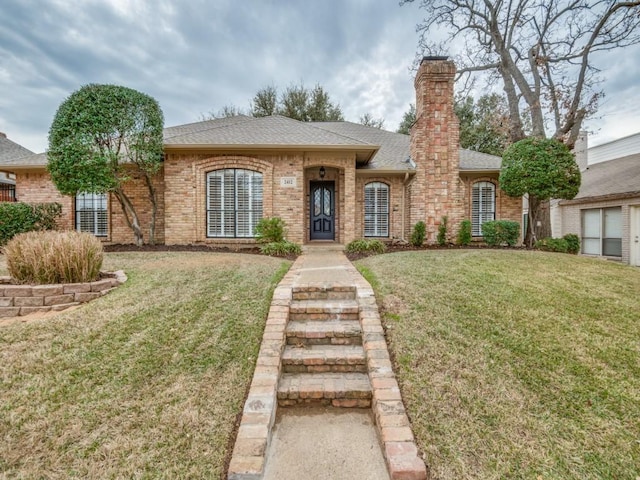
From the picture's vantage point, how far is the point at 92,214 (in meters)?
10.7

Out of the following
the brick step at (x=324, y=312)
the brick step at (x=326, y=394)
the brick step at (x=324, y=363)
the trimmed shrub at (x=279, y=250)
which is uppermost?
the trimmed shrub at (x=279, y=250)

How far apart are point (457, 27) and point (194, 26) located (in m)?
10.1

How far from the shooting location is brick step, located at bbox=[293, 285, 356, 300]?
438 centimetres

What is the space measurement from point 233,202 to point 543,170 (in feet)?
30.8

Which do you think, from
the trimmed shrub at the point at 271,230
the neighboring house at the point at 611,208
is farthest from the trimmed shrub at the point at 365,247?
the neighboring house at the point at 611,208

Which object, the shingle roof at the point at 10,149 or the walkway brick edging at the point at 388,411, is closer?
the walkway brick edging at the point at 388,411

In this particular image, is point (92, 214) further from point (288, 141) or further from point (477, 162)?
point (477, 162)

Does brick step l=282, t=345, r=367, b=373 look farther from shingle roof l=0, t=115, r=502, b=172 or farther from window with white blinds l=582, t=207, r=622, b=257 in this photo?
window with white blinds l=582, t=207, r=622, b=257

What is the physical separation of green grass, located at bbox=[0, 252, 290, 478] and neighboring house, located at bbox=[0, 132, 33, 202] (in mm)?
16178

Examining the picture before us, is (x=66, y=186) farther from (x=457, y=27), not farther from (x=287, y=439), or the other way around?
(x=457, y=27)

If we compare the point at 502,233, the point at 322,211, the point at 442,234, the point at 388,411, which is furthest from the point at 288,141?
the point at 388,411

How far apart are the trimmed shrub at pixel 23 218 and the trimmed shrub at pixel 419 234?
11.2 m

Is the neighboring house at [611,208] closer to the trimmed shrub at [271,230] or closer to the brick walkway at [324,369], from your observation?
the trimmed shrub at [271,230]

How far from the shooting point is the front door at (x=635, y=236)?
1119cm
